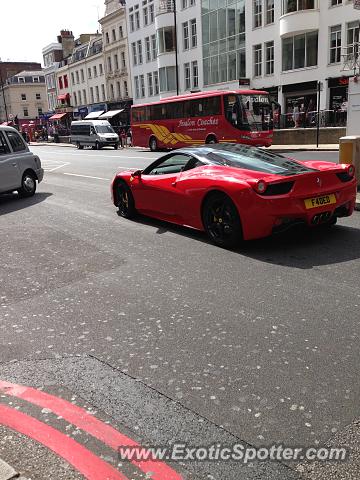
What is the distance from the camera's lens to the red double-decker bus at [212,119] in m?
22.6

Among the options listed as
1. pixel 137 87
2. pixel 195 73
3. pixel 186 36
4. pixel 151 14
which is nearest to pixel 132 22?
pixel 151 14

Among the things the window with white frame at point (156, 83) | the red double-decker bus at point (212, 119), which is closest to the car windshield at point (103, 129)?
the red double-decker bus at point (212, 119)

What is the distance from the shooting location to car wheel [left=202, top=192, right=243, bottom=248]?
19.4 ft

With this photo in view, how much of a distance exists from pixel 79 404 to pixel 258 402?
1.09m

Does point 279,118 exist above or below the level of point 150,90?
below

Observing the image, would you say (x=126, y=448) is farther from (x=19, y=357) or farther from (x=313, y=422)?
(x=19, y=357)

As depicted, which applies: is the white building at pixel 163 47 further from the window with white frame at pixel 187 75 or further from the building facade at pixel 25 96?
the building facade at pixel 25 96

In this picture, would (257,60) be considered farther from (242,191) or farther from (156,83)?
(242,191)

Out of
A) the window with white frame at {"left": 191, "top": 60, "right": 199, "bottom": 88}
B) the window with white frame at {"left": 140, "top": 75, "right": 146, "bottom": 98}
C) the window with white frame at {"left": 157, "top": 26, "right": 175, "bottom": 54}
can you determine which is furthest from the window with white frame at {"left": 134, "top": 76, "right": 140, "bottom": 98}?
the window with white frame at {"left": 191, "top": 60, "right": 199, "bottom": 88}

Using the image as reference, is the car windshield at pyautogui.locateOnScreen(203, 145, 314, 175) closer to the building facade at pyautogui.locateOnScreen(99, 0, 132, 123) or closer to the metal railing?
the metal railing

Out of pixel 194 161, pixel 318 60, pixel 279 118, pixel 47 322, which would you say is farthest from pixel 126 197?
pixel 318 60

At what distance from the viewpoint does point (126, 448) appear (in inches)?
97.3

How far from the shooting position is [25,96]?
91.8m

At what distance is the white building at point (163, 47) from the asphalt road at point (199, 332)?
37.4 m
